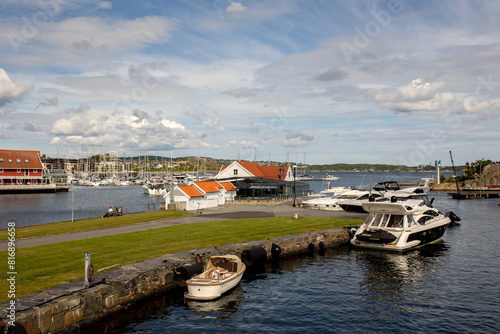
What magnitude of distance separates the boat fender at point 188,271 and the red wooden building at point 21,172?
118324mm

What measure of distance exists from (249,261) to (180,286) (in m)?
6.10

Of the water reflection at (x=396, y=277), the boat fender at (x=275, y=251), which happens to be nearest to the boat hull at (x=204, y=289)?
the water reflection at (x=396, y=277)

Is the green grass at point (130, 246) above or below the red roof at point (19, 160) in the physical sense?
below

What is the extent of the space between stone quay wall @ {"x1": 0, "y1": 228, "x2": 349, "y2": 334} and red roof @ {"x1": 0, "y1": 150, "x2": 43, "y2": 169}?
11860cm

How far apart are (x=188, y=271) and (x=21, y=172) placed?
12359 cm

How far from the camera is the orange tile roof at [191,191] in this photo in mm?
49847

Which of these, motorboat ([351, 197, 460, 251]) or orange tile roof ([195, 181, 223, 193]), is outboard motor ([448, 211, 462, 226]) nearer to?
motorboat ([351, 197, 460, 251])

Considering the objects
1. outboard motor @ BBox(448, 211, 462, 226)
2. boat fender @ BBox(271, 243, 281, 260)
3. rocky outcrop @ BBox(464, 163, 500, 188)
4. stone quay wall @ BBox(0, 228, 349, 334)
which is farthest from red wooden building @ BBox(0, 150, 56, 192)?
rocky outcrop @ BBox(464, 163, 500, 188)

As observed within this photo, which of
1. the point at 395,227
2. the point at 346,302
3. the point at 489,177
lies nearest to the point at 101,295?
the point at 346,302

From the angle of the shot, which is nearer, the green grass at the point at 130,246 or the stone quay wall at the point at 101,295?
the stone quay wall at the point at 101,295

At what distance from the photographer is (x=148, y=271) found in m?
19.4

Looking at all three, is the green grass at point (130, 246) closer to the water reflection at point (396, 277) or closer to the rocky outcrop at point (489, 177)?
the water reflection at point (396, 277)

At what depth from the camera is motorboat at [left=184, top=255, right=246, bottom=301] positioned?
19.1m

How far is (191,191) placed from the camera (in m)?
50.8
